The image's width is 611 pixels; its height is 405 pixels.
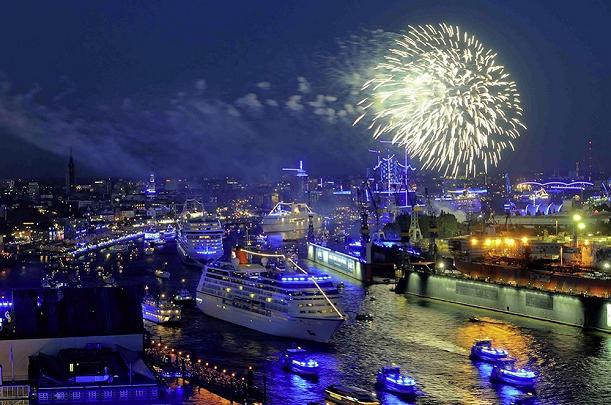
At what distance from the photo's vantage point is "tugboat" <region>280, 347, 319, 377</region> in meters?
10.4

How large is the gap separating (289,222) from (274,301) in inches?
1178

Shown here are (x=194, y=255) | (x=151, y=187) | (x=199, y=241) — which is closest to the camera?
(x=194, y=255)

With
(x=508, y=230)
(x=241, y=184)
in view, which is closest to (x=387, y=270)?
(x=508, y=230)

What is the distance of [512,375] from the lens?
9898 millimetres

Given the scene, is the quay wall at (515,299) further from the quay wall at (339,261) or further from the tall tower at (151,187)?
the tall tower at (151,187)

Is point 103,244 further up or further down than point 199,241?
further down

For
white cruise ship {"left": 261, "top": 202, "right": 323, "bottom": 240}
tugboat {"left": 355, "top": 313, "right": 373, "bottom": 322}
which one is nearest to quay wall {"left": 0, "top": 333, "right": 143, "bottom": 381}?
tugboat {"left": 355, "top": 313, "right": 373, "bottom": 322}

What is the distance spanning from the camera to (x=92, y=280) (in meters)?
21.2

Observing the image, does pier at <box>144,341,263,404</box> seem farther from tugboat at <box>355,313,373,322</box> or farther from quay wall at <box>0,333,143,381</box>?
tugboat at <box>355,313,373,322</box>

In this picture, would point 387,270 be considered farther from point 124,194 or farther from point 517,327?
point 124,194

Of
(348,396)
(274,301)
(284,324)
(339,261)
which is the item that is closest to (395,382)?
(348,396)

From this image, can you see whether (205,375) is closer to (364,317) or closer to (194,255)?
(364,317)

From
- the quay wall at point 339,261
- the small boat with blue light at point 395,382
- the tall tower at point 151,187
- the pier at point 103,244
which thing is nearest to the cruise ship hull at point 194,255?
the quay wall at point 339,261

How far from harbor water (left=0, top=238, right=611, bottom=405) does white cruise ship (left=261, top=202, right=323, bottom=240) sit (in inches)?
975
